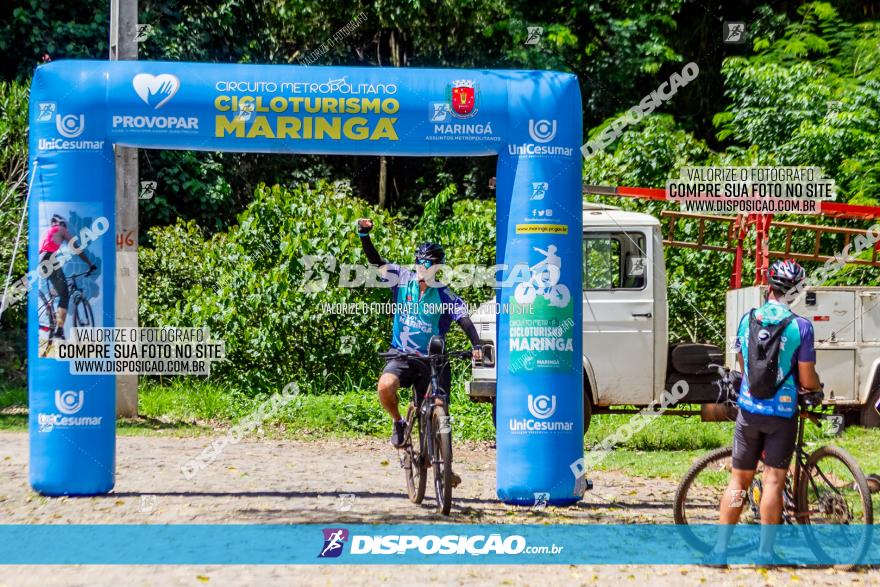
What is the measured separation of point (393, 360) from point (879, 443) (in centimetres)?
634

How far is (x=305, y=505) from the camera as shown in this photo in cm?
906

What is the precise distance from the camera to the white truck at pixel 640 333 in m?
12.1

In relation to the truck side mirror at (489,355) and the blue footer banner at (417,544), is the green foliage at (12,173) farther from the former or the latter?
the blue footer banner at (417,544)

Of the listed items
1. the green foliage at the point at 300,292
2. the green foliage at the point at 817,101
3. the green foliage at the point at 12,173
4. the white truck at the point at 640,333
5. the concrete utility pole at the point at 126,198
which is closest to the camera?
the white truck at the point at 640,333

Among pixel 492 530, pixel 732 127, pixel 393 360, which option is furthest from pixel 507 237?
pixel 732 127

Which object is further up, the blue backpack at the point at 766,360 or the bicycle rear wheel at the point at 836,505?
the blue backpack at the point at 766,360

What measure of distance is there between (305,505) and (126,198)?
663 cm

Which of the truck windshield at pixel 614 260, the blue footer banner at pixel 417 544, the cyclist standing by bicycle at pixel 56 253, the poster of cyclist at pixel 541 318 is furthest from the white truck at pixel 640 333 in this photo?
the cyclist standing by bicycle at pixel 56 253

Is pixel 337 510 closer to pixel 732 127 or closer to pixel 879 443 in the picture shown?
pixel 879 443

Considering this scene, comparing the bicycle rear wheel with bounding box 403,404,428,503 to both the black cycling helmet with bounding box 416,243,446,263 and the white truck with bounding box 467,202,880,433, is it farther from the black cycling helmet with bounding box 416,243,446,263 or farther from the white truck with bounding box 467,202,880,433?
the white truck with bounding box 467,202,880,433

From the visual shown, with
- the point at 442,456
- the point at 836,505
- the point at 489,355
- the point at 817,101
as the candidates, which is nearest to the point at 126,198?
the point at 489,355

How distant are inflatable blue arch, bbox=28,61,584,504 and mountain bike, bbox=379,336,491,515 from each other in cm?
72

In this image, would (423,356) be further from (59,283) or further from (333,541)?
(59,283)

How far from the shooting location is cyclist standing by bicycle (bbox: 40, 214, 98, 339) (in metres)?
9.15
